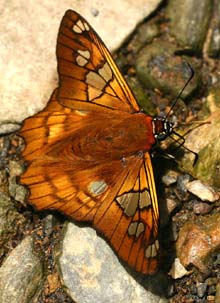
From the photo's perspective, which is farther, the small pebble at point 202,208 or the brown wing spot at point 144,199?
the small pebble at point 202,208

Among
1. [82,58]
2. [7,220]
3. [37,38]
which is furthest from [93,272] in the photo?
[37,38]

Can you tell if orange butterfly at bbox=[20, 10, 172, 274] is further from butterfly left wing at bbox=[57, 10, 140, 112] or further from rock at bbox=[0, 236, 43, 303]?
rock at bbox=[0, 236, 43, 303]

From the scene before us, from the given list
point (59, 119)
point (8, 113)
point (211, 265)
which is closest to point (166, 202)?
point (211, 265)

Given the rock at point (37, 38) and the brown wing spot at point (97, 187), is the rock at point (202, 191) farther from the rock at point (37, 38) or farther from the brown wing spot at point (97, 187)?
the rock at point (37, 38)

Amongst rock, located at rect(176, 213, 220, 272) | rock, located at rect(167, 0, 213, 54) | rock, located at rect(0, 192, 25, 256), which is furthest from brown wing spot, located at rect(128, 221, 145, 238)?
rock, located at rect(167, 0, 213, 54)

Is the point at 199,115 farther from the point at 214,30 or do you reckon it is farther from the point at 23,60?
the point at 23,60

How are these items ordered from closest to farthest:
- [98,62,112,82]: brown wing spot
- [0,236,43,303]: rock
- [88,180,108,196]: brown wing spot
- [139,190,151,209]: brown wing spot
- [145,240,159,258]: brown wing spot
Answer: [145,240,159,258]: brown wing spot < [139,190,151,209]: brown wing spot < [88,180,108,196]: brown wing spot < [0,236,43,303]: rock < [98,62,112,82]: brown wing spot

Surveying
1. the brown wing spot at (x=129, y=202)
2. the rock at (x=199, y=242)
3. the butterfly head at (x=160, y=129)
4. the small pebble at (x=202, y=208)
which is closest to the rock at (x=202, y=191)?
the small pebble at (x=202, y=208)
